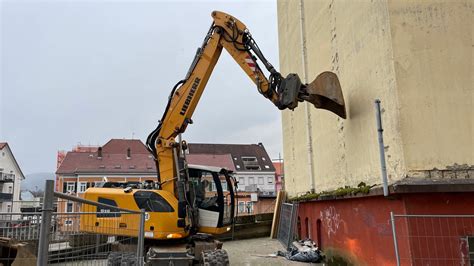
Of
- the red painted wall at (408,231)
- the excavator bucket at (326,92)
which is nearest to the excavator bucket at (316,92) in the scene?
the excavator bucket at (326,92)

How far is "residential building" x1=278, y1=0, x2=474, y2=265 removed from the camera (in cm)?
643

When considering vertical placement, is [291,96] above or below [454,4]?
below

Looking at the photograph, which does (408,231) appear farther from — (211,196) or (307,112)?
(307,112)

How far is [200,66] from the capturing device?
10.2 meters

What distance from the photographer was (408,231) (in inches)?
253

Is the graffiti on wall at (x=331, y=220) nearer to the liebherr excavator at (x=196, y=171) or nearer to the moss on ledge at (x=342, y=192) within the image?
the moss on ledge at (x=342, y=192)

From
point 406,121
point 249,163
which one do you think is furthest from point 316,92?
point 249,163

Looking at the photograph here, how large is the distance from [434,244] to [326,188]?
4.94m

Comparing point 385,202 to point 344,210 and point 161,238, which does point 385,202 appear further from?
point 161,238

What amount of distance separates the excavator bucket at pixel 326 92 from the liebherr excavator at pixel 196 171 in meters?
0.03

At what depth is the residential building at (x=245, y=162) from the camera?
55.1 m

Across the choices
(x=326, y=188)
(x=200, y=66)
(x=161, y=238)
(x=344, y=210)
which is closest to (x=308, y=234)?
(x=326, y=188)

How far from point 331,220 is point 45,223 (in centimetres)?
854

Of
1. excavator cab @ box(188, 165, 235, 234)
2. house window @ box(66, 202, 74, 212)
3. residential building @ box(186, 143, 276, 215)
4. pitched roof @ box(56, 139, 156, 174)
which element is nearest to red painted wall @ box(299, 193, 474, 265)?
excavator cab @ box(188, 165, 235, 234)
